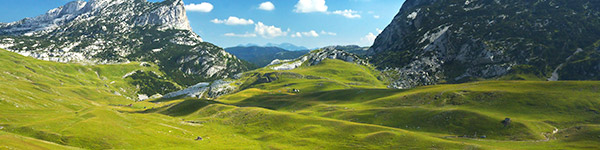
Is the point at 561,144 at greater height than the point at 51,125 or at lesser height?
lesser

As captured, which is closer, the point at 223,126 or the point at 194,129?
the point at 194,129

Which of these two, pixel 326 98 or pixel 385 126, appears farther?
pixel 326 98

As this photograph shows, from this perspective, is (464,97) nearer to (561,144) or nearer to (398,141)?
(561,144)

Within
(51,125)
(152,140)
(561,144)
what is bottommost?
(561,144)

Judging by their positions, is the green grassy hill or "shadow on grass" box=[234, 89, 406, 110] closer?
the green grassy hill

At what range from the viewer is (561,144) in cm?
7031

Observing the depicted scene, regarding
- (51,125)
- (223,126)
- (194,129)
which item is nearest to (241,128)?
(223,126)

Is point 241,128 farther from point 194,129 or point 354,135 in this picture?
point 354,135

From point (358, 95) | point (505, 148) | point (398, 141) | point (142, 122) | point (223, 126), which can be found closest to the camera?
point (505, 148)

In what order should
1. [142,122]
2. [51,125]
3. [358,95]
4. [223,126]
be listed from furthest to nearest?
1. [358,95]
2. [223,126]
3. [142,122]
4. [51,125]

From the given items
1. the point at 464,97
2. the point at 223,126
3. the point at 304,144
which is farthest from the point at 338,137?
the point at 464,97

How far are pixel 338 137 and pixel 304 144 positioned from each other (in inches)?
434

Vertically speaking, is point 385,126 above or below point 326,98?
below

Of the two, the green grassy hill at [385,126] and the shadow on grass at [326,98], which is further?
the shadow on grass at [326,98]
